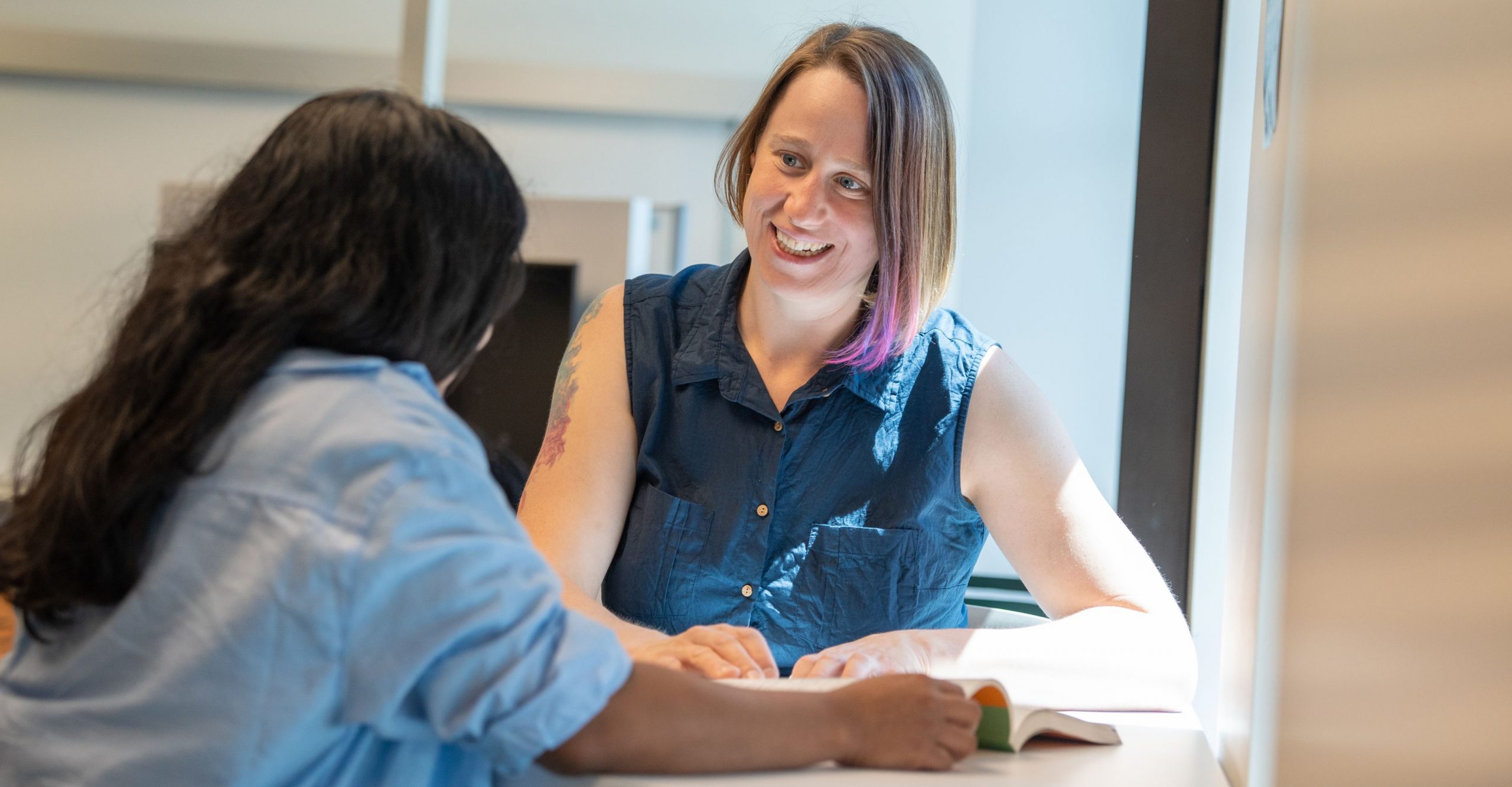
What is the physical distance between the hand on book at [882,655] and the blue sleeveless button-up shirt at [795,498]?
0.23 m

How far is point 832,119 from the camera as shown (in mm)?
1530

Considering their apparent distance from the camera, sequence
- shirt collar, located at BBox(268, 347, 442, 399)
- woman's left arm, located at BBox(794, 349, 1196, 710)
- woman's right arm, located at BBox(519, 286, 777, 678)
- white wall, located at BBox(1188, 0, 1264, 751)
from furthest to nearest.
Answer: white wall, located at BBox(1188, 0, 1264, 751), woman's right arm, located at BBox(519, 286, 777, 678), woman's left arm, located at BBox(794, 349, 1196, 710), shirt collar, located at BBox(268, 347, 442, 399)

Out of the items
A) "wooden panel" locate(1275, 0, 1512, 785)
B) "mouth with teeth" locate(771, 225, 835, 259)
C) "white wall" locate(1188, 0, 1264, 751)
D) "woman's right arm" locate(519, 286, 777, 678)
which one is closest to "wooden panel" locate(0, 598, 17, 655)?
"woman's right arm" locate(519, 286, 777, 678)

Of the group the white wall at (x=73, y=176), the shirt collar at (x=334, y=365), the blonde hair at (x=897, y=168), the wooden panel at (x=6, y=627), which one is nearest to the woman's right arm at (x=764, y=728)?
the shirt collar at (x=334, y=365)

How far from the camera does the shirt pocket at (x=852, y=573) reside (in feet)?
5.03

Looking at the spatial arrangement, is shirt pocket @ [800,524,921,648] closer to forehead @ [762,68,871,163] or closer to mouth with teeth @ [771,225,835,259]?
mouth with teeth @ [771,225,835,259]

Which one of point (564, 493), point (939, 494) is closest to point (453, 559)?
point (564, 493)

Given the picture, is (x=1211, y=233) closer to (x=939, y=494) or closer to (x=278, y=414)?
(x=939, y=494)

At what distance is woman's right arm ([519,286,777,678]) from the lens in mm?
1478

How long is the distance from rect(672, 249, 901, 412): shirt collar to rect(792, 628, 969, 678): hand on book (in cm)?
36

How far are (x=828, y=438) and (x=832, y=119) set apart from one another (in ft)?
1.30

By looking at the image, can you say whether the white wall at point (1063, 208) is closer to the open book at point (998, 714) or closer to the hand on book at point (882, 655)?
the hand on book at point (882, 655)

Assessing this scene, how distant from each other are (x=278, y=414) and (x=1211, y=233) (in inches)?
61.9

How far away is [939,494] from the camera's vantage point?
5.13ft
